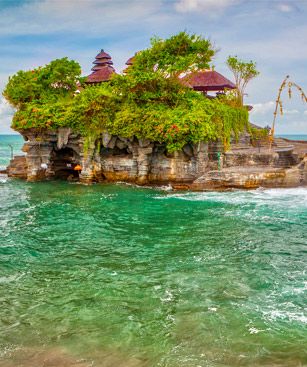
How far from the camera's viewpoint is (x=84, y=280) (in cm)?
1324

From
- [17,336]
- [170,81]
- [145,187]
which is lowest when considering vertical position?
[17,336]

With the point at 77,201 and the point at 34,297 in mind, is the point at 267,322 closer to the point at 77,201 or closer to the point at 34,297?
the point at 34,297

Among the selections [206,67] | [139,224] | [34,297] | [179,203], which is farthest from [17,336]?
[206,67]

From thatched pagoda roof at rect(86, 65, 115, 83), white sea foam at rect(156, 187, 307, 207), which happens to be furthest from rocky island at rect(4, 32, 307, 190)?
thatched pagoda roof at rect(86, 65, 115, 83)

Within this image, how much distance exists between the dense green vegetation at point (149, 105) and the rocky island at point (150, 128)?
0.29 ft

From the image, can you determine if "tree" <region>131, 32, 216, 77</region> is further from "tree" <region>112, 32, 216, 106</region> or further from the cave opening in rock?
the cave opening in rock

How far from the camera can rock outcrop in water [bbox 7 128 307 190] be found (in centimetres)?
3092

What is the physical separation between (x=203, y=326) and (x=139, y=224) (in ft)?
35.9

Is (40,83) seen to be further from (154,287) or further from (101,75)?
(154,287)

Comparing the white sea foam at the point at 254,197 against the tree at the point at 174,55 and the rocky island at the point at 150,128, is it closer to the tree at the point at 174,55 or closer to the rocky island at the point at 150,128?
the rocky island at the point at 150,128

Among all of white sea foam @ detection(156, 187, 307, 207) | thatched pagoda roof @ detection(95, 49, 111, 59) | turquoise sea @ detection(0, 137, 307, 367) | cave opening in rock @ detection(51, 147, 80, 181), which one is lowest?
turquoise sea @ detection(0, 137, 307, 367)

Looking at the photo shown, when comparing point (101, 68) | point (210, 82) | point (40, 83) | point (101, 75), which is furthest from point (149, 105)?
point (101, 68)

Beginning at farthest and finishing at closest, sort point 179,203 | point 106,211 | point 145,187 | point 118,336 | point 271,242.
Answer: point 145,187, point 179,203, point 106,211, point 271,242, point 118,336

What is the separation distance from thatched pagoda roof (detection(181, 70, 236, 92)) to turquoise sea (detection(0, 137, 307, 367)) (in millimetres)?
20535
